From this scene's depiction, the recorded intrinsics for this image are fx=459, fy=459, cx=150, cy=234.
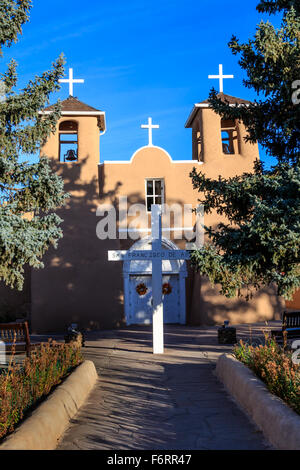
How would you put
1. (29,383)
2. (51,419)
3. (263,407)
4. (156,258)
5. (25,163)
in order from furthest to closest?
(156,258) → (25,163) → (29,383) → (263,407) → (51,419)

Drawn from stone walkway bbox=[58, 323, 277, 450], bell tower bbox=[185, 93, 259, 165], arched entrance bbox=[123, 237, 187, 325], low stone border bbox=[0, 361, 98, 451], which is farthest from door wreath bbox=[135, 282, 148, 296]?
low stone border bbox=[0, 361, 98, 451]

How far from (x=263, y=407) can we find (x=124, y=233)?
14.8 metres

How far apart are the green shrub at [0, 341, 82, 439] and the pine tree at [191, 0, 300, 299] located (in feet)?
10.8

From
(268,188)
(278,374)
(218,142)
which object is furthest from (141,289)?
(278,374)

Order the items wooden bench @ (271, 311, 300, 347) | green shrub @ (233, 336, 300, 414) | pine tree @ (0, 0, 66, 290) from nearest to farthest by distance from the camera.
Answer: green shrub @ (233, 336, 300, 414), pine tree @ (0, 0, 66, 290), wooden bench @ (271, 311, 300, 347)

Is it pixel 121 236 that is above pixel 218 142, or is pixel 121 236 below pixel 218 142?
below

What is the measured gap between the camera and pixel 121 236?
20.1 meters

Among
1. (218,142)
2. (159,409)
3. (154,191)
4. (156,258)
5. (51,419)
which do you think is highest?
(218,142)

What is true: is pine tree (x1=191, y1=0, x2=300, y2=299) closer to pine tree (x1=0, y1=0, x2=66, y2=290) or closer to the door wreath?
pine tree (x1=0, y1=0, x2=66, y2=290)

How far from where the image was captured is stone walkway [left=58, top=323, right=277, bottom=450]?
17.4 feet

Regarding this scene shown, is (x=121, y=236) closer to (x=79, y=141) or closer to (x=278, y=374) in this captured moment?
(x=79, y=141)

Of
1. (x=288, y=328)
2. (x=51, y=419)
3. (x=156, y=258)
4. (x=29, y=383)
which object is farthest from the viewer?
(x=156, y=258)

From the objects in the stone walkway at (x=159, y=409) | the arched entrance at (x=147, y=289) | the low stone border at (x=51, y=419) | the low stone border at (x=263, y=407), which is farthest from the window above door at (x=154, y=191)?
the low stone border at (x=51, y=419)
